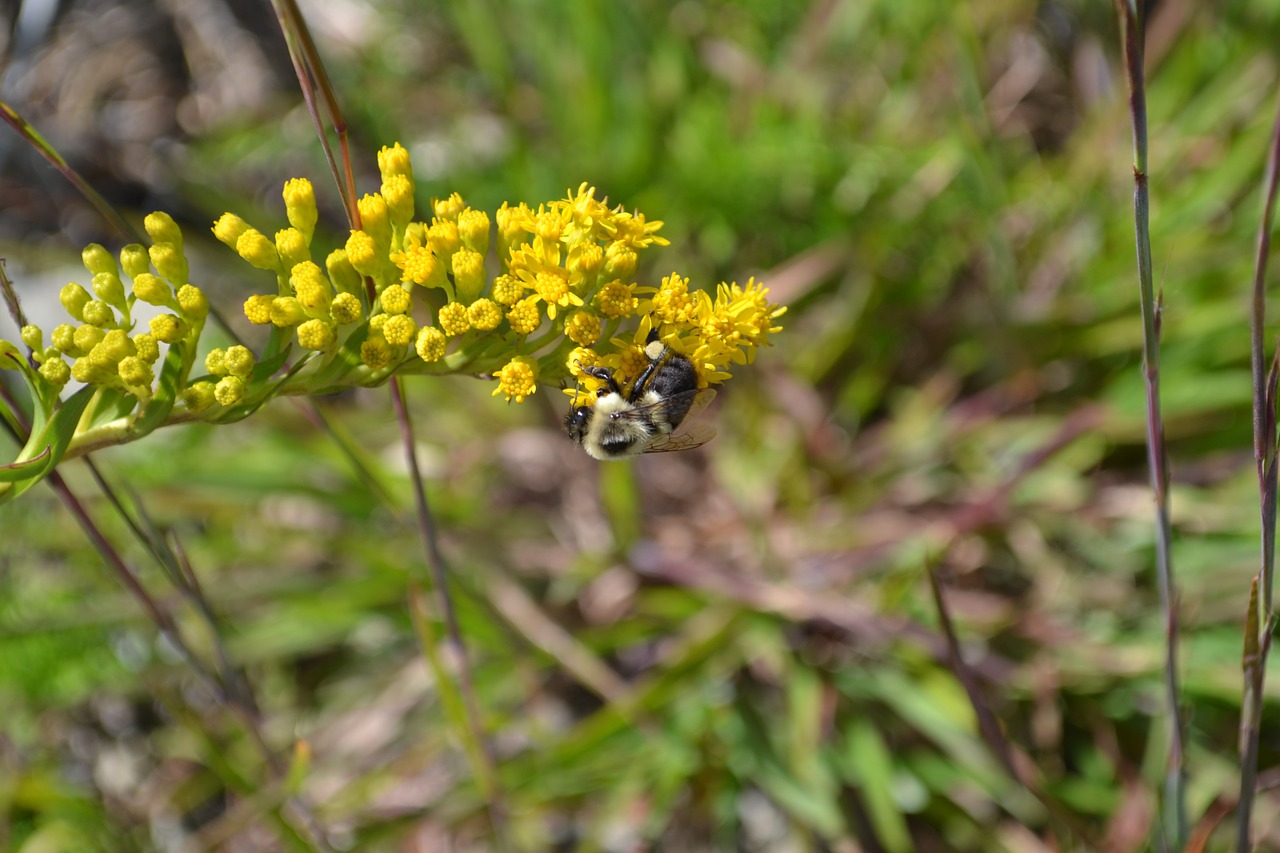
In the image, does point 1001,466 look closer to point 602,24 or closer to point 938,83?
point 938,83

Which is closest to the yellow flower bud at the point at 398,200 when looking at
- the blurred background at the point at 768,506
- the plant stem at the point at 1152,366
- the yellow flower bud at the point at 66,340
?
the yellow flower bud at the point at 66,340

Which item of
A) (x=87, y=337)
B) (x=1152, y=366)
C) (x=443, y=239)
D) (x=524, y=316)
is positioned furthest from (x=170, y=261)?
(x=1152, y=366)

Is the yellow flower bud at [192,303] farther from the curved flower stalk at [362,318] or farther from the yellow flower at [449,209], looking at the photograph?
the yellow flower at [449,209]

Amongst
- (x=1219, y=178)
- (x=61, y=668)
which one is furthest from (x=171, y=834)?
(x=1219, y=178)

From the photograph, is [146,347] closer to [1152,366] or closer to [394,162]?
[394,162]

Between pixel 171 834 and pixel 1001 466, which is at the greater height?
pixel 1001 466
